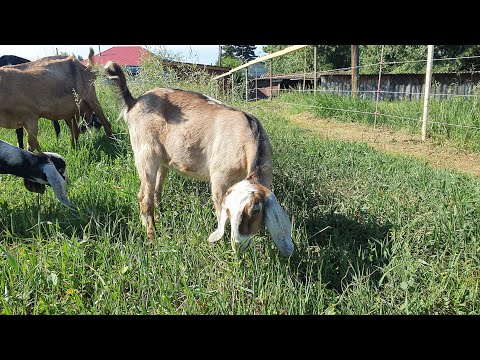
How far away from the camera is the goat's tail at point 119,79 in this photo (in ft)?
13.3

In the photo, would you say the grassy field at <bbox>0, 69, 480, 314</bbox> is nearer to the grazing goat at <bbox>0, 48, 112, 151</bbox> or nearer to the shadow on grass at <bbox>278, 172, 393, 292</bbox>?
the shadow on grass at <bbox>278, 172, 393, 292</bbox>

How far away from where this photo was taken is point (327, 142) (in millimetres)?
7223

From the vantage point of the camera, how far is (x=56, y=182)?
12.4 feet

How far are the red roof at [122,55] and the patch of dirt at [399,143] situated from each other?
4360 millimetres

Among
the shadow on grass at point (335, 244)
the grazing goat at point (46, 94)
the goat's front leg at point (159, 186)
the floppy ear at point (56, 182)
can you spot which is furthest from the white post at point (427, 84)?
the floppy ear at point (56, 182)

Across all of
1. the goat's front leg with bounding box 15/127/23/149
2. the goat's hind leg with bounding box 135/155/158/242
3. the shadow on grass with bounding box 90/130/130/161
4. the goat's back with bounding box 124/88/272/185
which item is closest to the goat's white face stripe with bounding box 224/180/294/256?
the goat's back with bounding box 124/88/272/185

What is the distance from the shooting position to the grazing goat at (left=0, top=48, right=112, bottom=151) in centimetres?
562

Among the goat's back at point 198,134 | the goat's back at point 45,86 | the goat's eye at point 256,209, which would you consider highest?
the goat's back at point 45,86

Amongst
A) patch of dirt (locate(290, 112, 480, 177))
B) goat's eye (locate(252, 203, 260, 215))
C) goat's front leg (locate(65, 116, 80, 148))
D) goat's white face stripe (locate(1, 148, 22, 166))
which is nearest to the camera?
goat's eye (locate(252, 203, 260, 215))

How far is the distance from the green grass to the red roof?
18.8 feet

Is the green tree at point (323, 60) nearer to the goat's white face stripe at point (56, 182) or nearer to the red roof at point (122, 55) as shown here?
the red roof at point (122, 55)

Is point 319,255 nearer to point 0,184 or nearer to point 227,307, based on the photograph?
point 227,307

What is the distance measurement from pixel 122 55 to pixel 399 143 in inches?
271

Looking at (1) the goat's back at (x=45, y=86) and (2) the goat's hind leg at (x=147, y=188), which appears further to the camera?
(1) the goat's back at (x=45, y=86)
